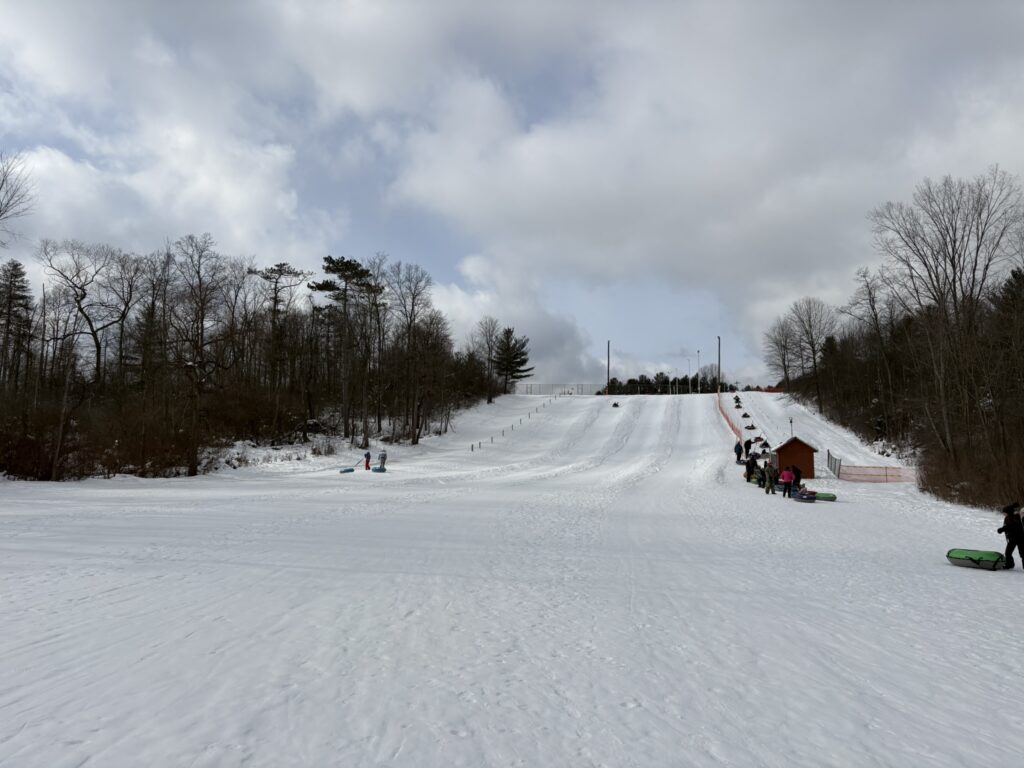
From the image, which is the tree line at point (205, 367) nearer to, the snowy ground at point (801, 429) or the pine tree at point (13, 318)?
the pine tree at point (13, 318)

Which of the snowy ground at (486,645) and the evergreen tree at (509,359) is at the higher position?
the evergreen tree at (509,359)

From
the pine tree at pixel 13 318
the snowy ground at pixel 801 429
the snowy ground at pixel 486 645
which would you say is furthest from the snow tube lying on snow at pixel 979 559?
the pine tree at pixel 13 318

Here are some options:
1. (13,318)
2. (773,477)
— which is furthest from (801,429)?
(13,318)

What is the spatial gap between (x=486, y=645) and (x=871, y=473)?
3834 cm

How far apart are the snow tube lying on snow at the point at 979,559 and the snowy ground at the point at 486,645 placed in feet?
1.81

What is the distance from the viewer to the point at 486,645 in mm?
5965

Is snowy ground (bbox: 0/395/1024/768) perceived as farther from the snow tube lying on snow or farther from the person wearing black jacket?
the person wearing black jacket

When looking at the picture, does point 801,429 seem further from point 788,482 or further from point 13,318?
point 13,318

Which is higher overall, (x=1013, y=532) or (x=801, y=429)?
(x=801, y=429)

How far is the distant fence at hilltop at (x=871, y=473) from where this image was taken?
33406 mm

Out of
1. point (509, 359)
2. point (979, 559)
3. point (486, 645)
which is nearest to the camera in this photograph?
point (486, 645)

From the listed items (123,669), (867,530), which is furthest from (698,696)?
(867,530)

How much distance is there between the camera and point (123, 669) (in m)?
4.94

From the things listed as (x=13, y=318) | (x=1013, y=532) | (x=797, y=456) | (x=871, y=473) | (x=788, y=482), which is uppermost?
(x=13, y=318)
